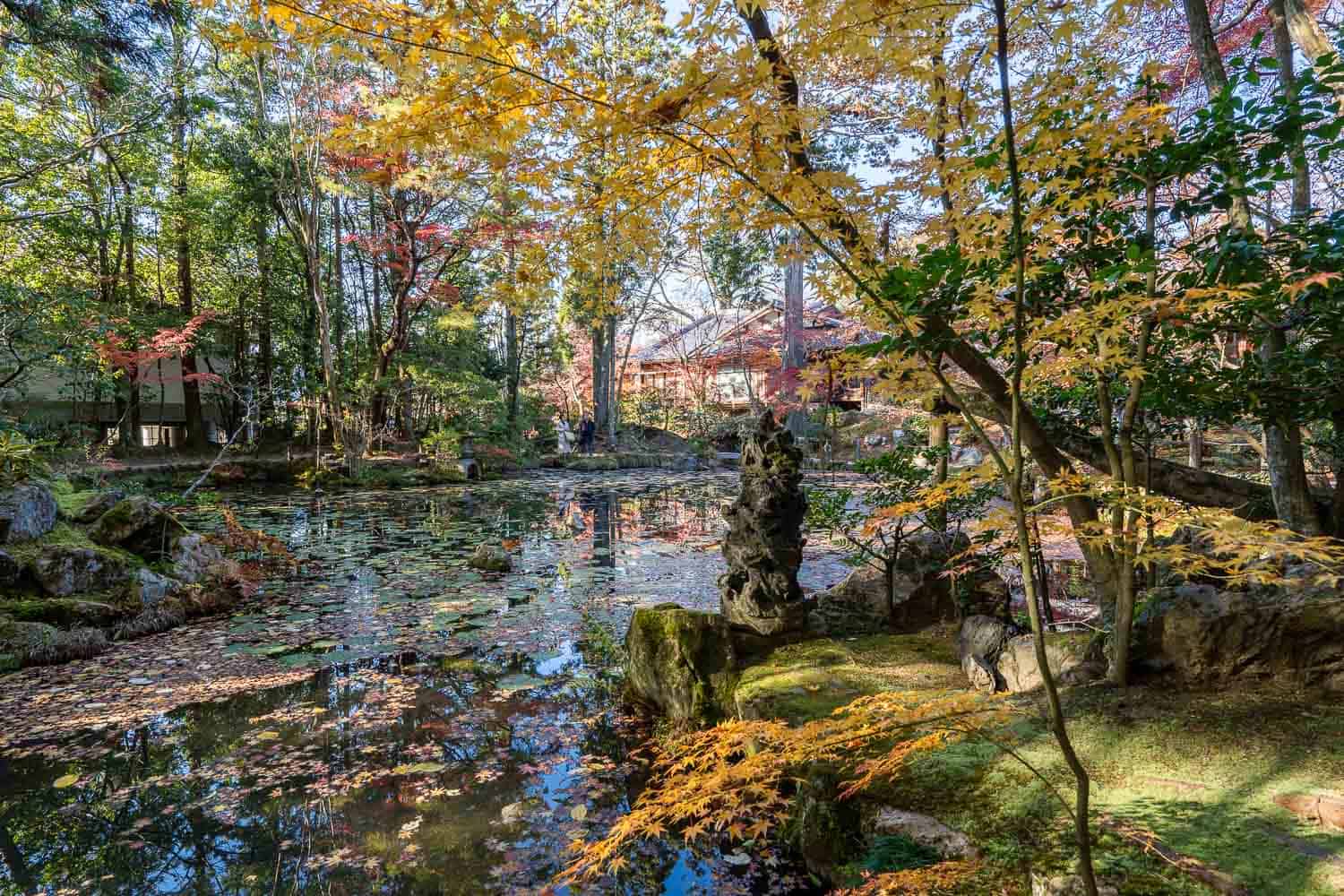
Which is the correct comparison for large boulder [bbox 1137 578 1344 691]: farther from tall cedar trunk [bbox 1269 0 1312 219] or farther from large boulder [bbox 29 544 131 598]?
large boulder [bbox 29 544 131 598]

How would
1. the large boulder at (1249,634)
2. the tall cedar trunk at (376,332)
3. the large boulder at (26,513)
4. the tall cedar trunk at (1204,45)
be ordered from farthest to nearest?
the tall cedar trunk at (376,332)
the large boulder at (26,513)
the tall cedar trunk at (1204,45)
the large boulder at (1249,634)

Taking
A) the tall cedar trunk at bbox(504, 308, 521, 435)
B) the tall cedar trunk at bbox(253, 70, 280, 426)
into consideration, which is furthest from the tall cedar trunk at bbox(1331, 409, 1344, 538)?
the tall cedar trunk at bbox(504, 308, 521, 435)

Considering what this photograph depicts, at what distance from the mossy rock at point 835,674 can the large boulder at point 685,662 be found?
0.16m

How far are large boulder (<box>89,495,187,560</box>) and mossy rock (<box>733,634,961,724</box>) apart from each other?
5.85 meters

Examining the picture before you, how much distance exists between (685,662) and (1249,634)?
106 inches

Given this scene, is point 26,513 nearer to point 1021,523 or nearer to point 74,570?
point 74,570

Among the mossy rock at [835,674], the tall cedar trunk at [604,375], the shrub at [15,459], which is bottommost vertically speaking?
the mossy rock at [835,674]

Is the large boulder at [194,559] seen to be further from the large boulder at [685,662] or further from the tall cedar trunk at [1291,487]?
the tall cedar trunk at [1291,487]

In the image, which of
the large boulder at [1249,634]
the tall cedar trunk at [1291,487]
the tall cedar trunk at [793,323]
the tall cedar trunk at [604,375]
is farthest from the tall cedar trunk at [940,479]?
the tall cedar trunk at [604,375]

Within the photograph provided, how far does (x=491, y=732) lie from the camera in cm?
363

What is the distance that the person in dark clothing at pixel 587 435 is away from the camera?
21.3 meters

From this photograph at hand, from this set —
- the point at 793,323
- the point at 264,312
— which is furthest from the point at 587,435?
the point at 264,312

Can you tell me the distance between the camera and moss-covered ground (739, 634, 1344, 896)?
180 cm

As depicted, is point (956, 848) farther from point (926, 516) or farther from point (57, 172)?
point (57, 172)
